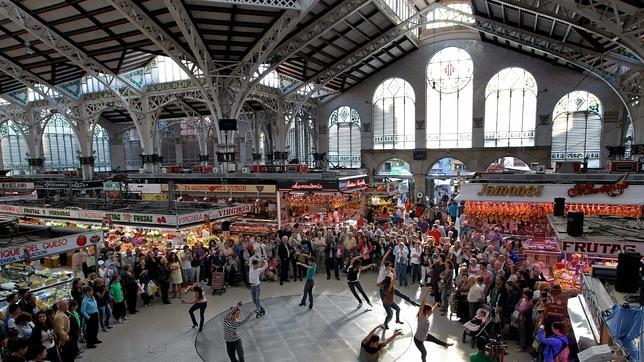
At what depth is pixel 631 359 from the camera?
4.23 meters

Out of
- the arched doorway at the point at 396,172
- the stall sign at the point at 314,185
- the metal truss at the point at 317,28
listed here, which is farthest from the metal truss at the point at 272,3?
the arched doorway at the point at 396,172

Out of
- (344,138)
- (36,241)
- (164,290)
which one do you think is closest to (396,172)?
(344,138)

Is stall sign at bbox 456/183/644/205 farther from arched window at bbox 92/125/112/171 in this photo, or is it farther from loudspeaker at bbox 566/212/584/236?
arched window at bbox 92/125/112/171

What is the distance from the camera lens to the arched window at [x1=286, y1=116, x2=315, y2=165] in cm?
3525

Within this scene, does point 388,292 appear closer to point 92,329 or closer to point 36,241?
point 92,329

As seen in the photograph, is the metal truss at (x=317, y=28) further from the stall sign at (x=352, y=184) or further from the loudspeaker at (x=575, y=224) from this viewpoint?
the loudspeaker at (x=575, y=224)

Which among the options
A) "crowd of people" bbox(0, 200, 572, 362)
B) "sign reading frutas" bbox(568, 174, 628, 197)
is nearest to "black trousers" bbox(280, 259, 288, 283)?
"crowd of people" bbox(0, 200, 572, 362)

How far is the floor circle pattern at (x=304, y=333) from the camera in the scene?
7441 mm

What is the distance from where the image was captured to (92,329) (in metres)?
8.13

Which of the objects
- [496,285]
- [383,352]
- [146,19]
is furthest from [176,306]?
[146,19]

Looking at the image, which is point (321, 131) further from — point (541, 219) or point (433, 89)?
point (541, 219)

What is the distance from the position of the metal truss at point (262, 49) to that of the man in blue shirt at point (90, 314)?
475 inches

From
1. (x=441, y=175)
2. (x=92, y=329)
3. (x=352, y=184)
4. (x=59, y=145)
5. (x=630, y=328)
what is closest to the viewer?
(x=630, y=328)

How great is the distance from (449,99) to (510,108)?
4.08 metres
